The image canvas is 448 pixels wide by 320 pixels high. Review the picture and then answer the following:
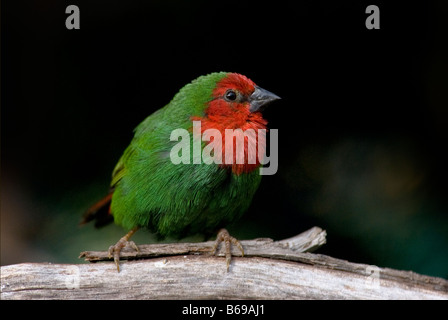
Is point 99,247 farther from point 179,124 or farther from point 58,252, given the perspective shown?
point 179,124

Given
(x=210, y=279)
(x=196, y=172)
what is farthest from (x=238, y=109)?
(x=210, y=279)

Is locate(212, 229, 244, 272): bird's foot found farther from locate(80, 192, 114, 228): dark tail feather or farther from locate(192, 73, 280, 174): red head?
locate(80, 192, 114, 228): dark tail feather

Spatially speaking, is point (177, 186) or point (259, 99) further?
point (259, 99)

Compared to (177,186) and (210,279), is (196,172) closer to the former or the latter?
(177,186)

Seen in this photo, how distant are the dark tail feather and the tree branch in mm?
964

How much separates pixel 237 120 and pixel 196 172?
1.36 feet

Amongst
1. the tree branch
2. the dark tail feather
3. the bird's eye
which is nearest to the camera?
the tree branch

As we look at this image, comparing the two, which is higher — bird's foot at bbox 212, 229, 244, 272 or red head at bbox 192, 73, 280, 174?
red head at bbox 192, 73, 280, 174

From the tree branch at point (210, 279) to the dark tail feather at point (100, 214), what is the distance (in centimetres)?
96

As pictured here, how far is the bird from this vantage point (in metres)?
3.29

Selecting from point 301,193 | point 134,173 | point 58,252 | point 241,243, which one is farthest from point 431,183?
point 58,252

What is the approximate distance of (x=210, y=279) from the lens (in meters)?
3.13

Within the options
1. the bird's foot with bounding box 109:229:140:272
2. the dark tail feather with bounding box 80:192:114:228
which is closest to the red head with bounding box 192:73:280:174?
the bird's foot with bounding box 109:229:140:272

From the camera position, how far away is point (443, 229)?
427 centimetres
